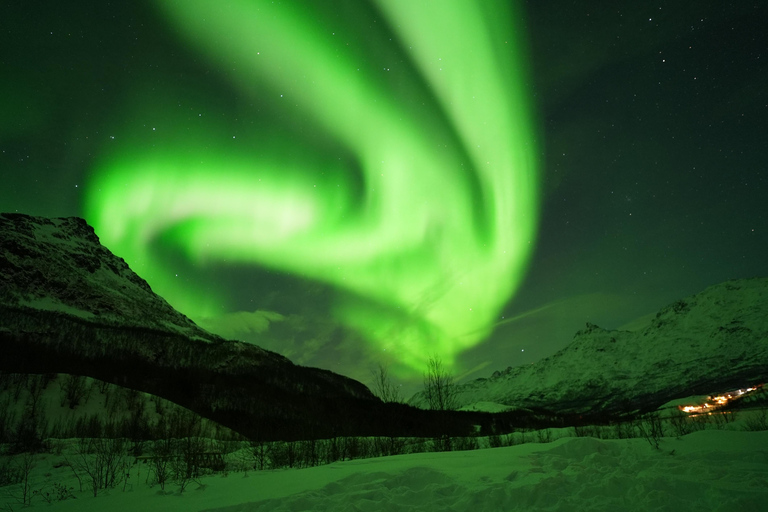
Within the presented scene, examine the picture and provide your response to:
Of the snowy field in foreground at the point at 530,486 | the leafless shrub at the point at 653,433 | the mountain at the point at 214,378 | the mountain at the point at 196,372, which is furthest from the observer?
the mountain at the point at 196,372

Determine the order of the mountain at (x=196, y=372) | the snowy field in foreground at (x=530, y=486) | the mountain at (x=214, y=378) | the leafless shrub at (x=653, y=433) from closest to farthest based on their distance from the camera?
the snowy field in foreground at (x=530, y=486)
the leafless shrub at (x=653, y=433)
the mountain at (x=214, y=378)
the mountain at (x=196, y=372)

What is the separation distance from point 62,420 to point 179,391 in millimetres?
47855

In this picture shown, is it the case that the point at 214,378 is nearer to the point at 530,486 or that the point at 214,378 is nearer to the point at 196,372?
the point at 196,372

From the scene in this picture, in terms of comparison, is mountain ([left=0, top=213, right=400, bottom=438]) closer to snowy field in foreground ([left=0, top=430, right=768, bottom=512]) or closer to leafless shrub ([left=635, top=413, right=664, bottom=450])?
leafless shrub ([left=635, top=413, right=664, bottom=450])

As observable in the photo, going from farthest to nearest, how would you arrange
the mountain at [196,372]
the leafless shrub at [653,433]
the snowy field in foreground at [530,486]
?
the mountain at [196,372] → the leafless shrub at [653,433] → the snowy field in foreground at [530,486]

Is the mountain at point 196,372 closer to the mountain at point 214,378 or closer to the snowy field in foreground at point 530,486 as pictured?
the mountain at point 214,378

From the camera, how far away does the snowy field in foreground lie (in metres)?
6.17

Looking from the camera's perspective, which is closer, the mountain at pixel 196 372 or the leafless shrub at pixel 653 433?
the leafless shrub at pixel 653 433

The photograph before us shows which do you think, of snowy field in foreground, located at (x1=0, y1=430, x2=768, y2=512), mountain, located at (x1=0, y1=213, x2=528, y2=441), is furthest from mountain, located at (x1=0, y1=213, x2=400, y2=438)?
snowy field in foreground, located at (x1=0, y1=430, x2=768, y2=512)

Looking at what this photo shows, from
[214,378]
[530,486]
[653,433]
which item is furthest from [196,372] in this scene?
[530,486]

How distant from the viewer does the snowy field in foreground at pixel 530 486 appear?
617 centimetres

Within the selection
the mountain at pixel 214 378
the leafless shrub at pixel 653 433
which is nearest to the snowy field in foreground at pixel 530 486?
the leafless shrub at pixel 653 433

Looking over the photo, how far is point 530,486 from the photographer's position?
278 inches

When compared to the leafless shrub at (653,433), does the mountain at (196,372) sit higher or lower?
higher
